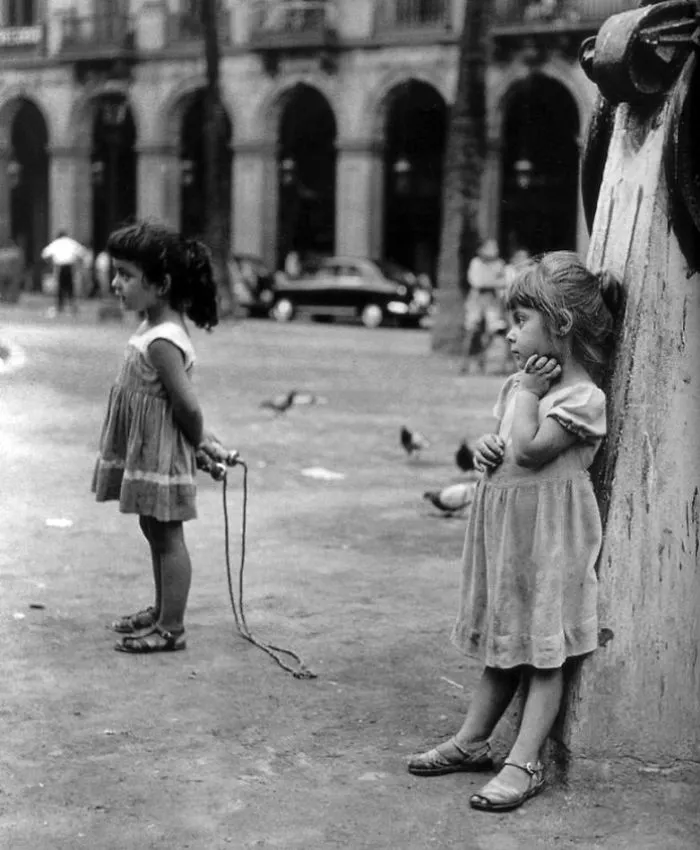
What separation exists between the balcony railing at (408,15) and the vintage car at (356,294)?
641 cm

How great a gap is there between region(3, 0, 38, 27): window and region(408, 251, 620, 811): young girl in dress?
44084mm

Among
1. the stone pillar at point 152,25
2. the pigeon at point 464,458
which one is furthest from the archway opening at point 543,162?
the pigeon at point 464,458

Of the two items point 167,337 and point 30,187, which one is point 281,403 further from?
point 30,187

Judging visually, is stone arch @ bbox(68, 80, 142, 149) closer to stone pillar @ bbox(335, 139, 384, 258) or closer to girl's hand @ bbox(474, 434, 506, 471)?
stone pillar @ bbox(335, 139, 384, 258)

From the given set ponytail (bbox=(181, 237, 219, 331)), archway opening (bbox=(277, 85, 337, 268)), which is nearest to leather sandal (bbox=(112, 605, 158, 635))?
ponytail (bbox=(181, 237, 219, 331))

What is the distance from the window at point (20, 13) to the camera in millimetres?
45500

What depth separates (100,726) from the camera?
172 inches

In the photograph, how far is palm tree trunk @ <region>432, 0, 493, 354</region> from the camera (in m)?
20.3

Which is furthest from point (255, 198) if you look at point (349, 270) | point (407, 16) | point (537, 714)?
point (537, 714)

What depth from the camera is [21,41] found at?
4497cm

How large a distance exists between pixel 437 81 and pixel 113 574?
30.6 m

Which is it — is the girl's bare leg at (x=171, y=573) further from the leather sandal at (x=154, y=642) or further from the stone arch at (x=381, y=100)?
the stone arch at (x=381, y=100)

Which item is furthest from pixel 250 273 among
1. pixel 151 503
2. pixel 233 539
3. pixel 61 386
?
pixel 151 503

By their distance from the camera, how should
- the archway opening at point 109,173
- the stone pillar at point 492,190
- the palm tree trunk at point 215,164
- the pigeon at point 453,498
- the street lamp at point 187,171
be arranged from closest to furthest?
the pigeon at point 453,498, the palm tree trunk at point 215,164, the stone pillar at point 492,190, the street lamp at point 187,171, the archway opening at point 109,173
